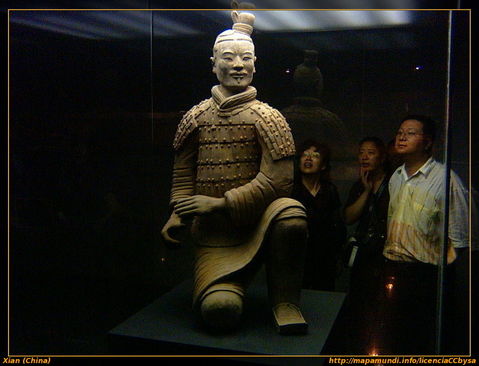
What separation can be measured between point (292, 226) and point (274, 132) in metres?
0.47

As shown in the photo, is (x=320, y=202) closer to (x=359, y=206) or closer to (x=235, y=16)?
(x=359, y=206)

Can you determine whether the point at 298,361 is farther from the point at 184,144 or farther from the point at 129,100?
the point at 129,100

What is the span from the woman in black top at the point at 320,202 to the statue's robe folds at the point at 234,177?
0.97ft

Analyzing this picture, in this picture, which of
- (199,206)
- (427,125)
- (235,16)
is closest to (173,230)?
(199,206)

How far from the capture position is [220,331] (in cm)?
275

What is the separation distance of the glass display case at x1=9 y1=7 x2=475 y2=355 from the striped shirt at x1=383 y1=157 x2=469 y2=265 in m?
0.06

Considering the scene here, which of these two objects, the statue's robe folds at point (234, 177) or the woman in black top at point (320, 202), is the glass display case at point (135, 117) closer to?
the woman in black top at point (320, 202)

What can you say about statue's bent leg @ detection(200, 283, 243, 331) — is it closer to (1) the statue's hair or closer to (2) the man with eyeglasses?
(2) the man with eyeglasses

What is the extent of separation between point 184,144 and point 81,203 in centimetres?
68

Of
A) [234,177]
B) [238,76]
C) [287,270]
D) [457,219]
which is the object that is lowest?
[287,270]

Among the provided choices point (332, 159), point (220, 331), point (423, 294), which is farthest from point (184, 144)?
point (423, 294)

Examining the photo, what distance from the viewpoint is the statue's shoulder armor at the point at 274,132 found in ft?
9.27

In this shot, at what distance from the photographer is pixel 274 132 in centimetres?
285

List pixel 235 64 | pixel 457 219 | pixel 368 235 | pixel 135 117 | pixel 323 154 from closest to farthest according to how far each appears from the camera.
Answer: pixel 457 219 < pixel 235 64 < pixel 368 235 < pixel 323 154 < pixel 135 117
